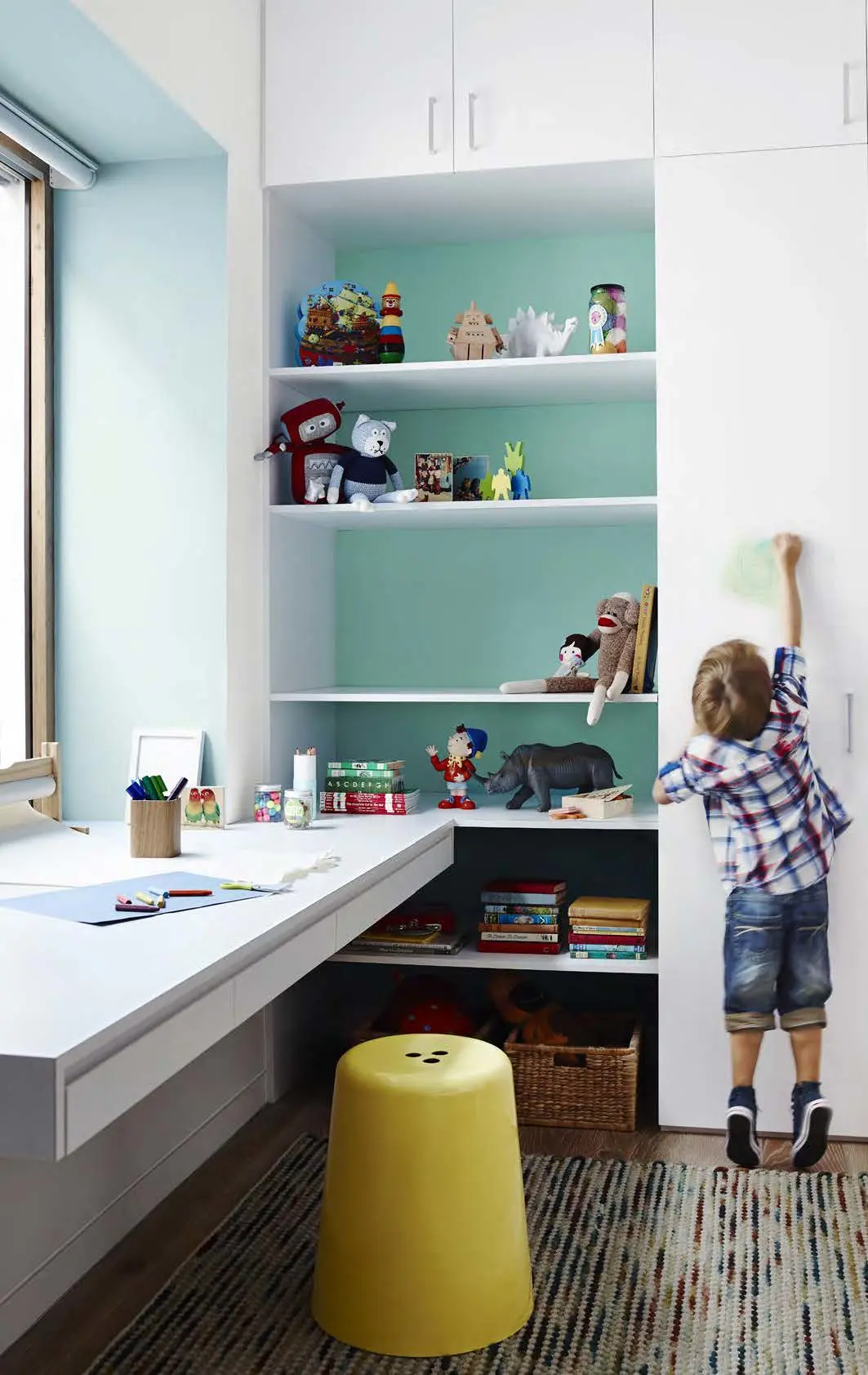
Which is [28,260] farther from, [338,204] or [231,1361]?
[231,1361]

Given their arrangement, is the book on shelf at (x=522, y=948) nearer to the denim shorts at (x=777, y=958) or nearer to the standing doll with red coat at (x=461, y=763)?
the standing doll with red coat at (x=461, y=763)

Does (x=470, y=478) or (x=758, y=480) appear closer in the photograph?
(x=758, y=480)

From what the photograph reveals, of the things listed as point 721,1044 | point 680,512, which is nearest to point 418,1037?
point 721,1044

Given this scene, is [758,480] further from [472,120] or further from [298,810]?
[298,810]

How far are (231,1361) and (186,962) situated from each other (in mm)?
771

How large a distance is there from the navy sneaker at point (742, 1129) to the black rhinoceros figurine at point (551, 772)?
75 cm

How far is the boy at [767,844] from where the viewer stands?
2746 millimetres

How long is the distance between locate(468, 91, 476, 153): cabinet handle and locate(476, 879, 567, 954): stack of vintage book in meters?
1.68

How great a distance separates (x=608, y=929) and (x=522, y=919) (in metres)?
0.21

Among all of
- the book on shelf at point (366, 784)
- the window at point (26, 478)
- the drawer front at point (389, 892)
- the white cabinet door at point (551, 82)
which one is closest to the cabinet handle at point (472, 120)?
the white cabinet door at point (551, 82)

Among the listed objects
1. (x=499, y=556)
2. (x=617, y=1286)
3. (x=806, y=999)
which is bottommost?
(x=617, y=1286)

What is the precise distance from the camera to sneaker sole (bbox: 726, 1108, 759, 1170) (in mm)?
2768

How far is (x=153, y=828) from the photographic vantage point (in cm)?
240

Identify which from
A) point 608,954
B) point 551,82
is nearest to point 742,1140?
point 608,954
